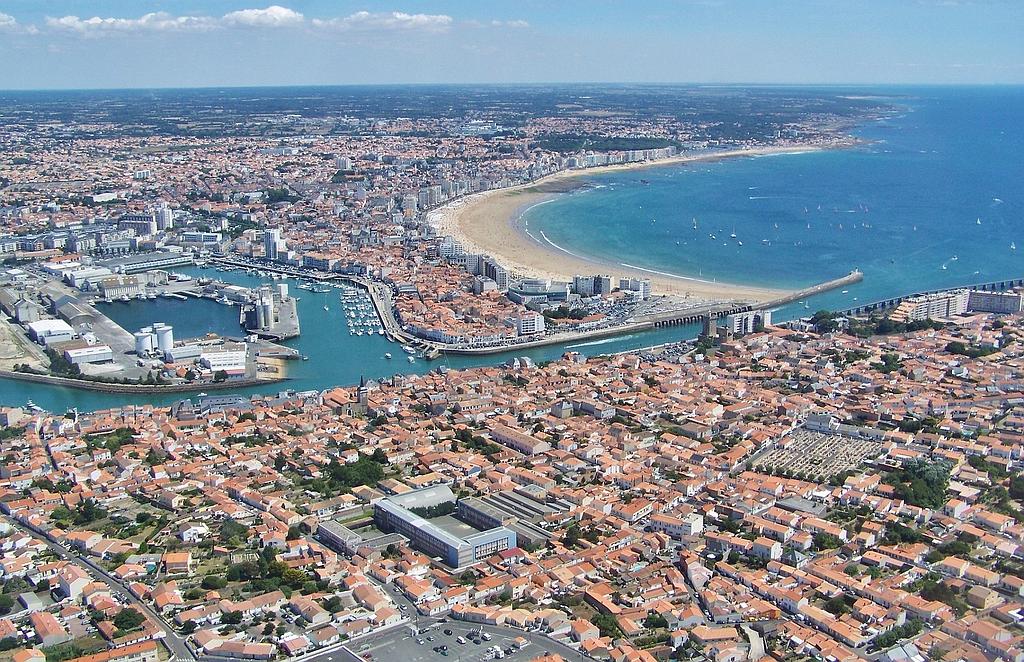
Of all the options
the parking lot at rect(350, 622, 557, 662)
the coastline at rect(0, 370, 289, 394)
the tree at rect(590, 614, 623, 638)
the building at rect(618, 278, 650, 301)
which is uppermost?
the building at rect(618, 278, 650, 301)

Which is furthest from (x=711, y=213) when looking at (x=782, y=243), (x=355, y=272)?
(x=355, y=272)

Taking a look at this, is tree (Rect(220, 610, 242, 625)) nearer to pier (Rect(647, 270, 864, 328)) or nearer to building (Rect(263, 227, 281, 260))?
pier (Rect(647, 270, 864, 328))

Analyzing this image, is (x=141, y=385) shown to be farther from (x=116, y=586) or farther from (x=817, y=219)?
(x=817, y=219)

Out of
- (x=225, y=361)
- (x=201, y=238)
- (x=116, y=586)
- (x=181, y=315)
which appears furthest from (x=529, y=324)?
(x=201, y=238)

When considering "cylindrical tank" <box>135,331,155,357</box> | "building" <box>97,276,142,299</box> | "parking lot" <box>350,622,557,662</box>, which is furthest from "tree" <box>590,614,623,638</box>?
"building" <box>97,276,142,299</box>

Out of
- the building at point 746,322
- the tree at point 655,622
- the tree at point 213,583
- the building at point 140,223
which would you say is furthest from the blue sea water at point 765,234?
the tree at point 655,622

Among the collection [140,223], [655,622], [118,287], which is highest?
[140,223]
